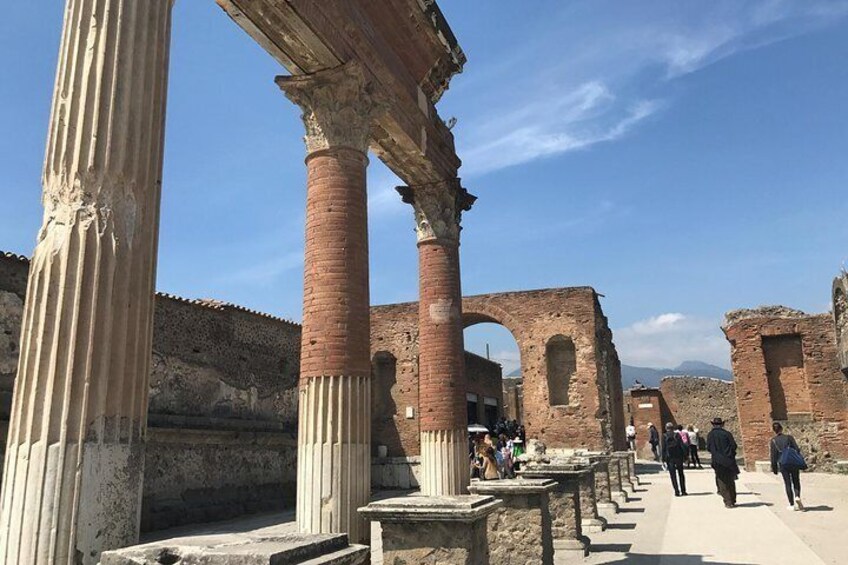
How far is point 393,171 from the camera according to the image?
31.7 ft

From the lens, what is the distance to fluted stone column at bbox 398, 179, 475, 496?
9273 mm

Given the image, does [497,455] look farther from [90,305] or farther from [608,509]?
[90,305]

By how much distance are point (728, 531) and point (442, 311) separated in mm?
4733

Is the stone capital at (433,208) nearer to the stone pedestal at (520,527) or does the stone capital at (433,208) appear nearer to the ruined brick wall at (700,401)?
the stone pedestal at (520,527)

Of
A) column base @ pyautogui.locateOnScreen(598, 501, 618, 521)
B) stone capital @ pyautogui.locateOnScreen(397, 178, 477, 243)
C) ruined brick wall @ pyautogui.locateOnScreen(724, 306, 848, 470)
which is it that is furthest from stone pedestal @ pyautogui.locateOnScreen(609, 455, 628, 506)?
stone capital @ pyautogui.locateOnScreen(397, 178, 477, 243)

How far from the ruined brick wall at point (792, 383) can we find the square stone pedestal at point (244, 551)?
19820 millimetres

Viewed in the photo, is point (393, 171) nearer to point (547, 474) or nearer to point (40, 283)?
point (547, 474)

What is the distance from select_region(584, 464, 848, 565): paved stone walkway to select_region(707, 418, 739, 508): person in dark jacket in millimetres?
252

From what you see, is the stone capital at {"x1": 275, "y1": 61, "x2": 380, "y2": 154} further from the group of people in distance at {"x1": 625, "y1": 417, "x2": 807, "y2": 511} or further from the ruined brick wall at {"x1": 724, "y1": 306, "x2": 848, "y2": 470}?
the ruined brick wall at {"x1": 724, "y1": 306, "x2": 848, "y2": 470}

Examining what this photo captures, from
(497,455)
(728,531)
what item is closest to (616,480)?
(497,455)

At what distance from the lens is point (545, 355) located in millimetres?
20875

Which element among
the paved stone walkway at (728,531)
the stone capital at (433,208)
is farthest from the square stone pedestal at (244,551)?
the stone capital at (433,208)

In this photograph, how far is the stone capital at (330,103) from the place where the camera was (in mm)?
6961

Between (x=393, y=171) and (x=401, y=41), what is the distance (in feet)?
5.87
